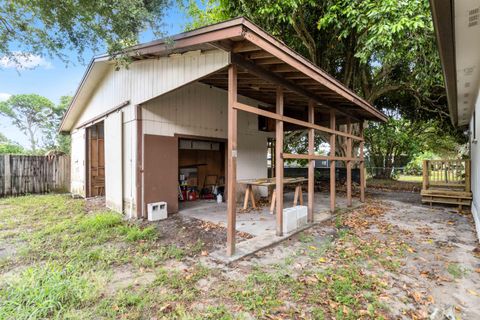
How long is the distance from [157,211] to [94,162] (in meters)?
5.05

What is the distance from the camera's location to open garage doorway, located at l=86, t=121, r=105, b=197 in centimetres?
866

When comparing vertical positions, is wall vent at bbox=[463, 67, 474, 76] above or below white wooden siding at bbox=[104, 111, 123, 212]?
above

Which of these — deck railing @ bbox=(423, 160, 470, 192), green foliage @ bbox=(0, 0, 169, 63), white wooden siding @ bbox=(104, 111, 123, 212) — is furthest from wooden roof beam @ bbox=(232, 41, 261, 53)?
deck railing @ bbox=(423, 160, 470, 192)

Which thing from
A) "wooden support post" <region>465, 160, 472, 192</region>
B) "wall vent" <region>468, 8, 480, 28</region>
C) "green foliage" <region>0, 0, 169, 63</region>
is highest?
"green foliage" <region>0, 0, 169, 63</region>

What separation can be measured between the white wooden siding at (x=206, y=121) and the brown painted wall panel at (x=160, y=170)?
0.78ft

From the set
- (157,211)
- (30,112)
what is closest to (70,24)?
(157,211)

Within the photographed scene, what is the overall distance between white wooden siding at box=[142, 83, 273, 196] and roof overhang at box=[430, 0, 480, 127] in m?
4.73

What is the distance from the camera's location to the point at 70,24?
3887 mm

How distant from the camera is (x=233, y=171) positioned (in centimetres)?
330

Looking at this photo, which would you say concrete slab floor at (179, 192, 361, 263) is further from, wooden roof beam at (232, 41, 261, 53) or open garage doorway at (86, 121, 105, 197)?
open garage doorway at (86, 121, 105, 197)

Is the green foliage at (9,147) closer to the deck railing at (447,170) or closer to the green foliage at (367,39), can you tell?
the green foliage at (367,39)

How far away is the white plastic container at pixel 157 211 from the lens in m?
5.14

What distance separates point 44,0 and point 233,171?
11.9 ft

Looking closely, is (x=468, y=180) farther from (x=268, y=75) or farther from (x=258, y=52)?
(x=258, y=52)
